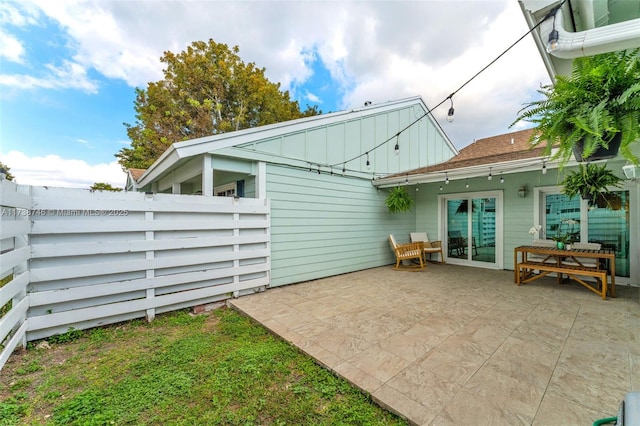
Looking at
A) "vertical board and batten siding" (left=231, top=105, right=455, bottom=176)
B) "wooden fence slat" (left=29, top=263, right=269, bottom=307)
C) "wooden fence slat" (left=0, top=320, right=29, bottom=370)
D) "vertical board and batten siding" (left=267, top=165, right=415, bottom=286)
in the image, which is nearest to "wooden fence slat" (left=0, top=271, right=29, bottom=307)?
"wooden fence slat" (left=29, top=263, right=269, bottom=307)

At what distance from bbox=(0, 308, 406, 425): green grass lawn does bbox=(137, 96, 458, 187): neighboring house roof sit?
2616 millimetres

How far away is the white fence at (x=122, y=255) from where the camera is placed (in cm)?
267

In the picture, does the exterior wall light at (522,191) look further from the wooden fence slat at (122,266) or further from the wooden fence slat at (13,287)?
the wooden fence slat at (13,287)

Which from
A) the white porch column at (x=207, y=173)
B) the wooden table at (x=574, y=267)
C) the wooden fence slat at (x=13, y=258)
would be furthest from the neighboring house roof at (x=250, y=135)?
the wooden table at (x=574, y=267)

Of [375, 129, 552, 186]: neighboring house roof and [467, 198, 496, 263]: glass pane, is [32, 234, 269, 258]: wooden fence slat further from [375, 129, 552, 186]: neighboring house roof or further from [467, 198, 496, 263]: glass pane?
[467, 198, 496, 263]: glass pane

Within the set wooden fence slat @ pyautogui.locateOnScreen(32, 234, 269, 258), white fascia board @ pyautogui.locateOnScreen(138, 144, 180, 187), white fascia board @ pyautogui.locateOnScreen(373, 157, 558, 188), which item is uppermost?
white fascia board @ pyautogui.locateOnScreen(138, 144, 180, 187)

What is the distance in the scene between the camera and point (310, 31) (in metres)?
5.95

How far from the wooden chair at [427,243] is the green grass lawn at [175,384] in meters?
5.18

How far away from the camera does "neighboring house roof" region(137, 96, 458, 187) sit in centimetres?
391

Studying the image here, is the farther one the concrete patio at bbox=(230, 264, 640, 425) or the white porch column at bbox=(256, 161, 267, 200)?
the white porch column at bbox=(256, 161, 267, 200)

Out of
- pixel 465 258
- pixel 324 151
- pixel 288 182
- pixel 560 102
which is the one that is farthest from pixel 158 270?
pixel 465 258

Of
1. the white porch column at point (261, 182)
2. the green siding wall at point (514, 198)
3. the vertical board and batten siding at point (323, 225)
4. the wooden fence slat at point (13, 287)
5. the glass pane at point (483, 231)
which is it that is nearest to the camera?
the wooden fence slat at point (13, 287)

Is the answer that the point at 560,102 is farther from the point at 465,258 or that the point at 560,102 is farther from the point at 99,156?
the point at 99,156

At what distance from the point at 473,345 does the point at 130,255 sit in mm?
4073
